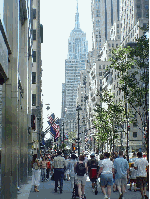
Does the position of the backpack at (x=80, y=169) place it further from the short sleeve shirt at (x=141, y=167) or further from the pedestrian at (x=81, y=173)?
the short sleeve shirt at (x=141, y=167)

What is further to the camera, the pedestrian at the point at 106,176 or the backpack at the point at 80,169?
the backpack at the point at 80,169

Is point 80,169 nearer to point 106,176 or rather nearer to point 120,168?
point 106,176

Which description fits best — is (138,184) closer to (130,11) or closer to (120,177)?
(120,177)

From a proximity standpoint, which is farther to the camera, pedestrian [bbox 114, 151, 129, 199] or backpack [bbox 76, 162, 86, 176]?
backpack [bbox 76, 162, 86, 176]

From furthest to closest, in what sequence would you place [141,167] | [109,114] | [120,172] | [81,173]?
1. [109,114]
2. [81,173]
3. [141,167]
4. [120,172]

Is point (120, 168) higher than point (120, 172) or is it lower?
higher

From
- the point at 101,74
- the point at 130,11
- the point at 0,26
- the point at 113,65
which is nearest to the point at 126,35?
the point at 130,11

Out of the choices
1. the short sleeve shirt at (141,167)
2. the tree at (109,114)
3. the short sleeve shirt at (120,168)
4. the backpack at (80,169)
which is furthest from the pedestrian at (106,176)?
the tree at (109,114)

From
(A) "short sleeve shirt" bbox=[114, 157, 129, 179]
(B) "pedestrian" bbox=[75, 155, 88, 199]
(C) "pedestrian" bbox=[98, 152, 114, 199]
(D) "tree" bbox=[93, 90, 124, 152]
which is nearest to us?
(C) "pedestrian" bbox=[98, 152, 114, 199]

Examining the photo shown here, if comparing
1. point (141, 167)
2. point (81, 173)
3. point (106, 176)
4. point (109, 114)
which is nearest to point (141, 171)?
point (141, 167)

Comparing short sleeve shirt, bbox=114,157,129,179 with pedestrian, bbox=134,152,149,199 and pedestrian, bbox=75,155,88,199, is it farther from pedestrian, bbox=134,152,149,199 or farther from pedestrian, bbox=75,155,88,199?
pedestrian, bbox=75,155,88,199

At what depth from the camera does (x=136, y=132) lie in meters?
95.2

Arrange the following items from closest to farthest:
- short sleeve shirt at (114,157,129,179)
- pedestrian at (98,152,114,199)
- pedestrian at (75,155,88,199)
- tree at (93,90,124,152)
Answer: pedestrian at (98,152,114,199), short sleeve shirt at (114,157,129,179), pedestrian at (75,155,88,199), tree at (93,90,124,152)

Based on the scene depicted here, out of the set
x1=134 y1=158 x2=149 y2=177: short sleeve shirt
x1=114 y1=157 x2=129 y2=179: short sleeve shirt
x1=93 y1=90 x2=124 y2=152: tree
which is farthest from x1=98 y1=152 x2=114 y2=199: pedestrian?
x1=93 y1=90 x2=124 y2=152: tree
